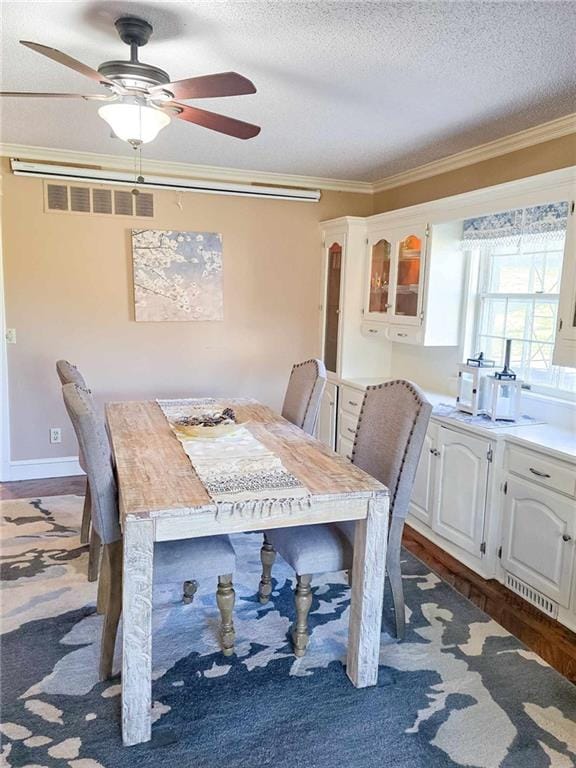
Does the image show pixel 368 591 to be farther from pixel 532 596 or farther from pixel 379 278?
pixel 379 278

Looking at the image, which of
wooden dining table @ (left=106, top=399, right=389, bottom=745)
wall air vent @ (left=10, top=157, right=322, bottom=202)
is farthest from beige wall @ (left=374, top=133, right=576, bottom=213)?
wooden dining table @ (left=106, top=399, right=389, bottom=745)

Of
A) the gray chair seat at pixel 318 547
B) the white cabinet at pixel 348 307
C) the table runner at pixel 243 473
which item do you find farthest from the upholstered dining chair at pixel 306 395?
the white cabinet at pixel 348 307

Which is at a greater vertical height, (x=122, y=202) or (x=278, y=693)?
(x=122, y=202)

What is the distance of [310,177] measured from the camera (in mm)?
4520

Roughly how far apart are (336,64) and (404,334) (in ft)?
6.36

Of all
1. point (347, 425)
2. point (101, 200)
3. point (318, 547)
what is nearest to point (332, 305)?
point (347, 425)

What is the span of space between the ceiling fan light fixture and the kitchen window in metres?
1.93

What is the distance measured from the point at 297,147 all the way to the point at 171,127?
83cm

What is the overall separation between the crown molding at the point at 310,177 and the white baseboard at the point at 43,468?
219 cm

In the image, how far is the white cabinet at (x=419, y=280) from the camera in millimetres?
3566

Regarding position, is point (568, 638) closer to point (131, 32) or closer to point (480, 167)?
point (480, 167)

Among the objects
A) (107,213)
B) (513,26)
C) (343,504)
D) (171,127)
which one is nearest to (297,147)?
(171,127)

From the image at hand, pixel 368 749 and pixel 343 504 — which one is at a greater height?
pixel 343 504

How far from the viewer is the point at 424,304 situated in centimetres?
364
